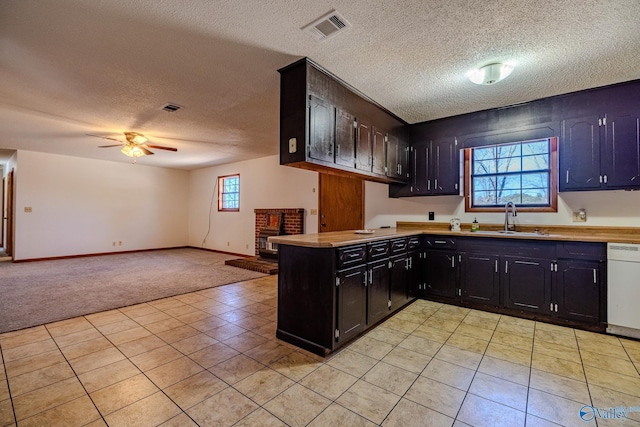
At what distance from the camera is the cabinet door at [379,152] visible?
11.8 feet

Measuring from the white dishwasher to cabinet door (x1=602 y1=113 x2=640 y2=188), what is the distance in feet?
2.32

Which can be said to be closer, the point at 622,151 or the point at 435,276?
the point at 622,151

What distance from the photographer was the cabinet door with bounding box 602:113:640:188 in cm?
290

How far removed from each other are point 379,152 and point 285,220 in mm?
3313

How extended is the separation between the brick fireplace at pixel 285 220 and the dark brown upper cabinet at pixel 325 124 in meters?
2.84

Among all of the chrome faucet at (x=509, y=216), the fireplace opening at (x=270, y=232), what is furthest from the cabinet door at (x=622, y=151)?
the fireplace opening at (x=270, y=232)

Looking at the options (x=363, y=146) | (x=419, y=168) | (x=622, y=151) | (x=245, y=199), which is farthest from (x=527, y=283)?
(x=245, y=199)

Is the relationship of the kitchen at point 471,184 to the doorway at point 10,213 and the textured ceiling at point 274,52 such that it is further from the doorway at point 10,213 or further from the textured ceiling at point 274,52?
the doorway at point 10,213

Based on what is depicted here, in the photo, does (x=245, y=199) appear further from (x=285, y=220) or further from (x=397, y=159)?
(x=397, y=159)

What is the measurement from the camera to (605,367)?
7.32 ft

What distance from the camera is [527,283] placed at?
3205 millimetres

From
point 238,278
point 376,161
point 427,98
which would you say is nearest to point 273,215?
point 238,278

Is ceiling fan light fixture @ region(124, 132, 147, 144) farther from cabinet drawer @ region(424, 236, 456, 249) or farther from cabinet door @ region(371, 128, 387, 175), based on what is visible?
cabinet drawer @ region(424, 236, 456, 249)

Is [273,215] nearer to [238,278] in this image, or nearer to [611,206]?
[238,278]
